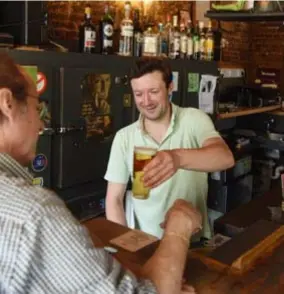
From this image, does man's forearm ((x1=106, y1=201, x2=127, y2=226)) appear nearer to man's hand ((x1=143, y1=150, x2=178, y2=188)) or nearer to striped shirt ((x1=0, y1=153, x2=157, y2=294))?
man's hand ((x1=143, y1=150, x2=178, y2=188))

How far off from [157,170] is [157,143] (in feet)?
1.91

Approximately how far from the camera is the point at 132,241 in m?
1.43

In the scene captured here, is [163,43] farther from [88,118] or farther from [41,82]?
[41,82]

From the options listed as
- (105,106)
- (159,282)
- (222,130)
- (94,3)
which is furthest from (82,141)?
(222,130)

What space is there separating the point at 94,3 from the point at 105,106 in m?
1.26

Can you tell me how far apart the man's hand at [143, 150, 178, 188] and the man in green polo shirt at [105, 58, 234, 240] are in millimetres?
473

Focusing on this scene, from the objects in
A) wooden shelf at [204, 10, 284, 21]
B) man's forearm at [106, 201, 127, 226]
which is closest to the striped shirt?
man's forearm at [106, 201, 127, 226]

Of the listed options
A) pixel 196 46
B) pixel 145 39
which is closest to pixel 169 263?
pixel 145 39

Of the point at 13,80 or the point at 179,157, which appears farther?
the point at 179,157

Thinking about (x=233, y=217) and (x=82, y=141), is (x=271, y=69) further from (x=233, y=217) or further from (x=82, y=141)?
(x=233, y=217)

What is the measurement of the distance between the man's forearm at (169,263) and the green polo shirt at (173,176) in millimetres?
890

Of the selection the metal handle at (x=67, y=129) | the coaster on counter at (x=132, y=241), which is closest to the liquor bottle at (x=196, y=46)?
the metal handle at (x=67, y=129)

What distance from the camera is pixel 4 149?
0.88 m

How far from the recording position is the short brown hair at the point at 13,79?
33.6 inches
